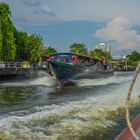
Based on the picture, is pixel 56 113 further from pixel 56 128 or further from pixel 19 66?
pixel 19 66

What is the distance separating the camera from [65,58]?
32.6 m

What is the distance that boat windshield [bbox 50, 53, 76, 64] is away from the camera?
106ft

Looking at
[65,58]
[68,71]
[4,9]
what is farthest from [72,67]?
[4,9]

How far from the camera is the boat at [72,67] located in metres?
29.9

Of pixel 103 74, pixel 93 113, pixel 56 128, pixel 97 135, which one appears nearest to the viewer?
pixel 97 135

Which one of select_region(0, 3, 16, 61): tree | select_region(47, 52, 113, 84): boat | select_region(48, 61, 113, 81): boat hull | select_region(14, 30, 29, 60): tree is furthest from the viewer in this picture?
select_region(14, 30, 29, 60): tree

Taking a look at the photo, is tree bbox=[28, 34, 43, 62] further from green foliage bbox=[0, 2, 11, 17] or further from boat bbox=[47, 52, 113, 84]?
→ boat bbox=[47, 52, 113, 84]

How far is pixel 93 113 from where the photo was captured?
13.1 metres

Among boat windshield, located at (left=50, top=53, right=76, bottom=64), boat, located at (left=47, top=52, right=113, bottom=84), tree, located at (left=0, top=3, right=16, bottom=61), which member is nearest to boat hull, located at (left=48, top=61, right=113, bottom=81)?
boat, located at (left=47, top=52, right=113, bottom=84)

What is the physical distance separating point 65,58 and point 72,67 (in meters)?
2.18

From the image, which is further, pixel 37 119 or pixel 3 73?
pixel 3 73

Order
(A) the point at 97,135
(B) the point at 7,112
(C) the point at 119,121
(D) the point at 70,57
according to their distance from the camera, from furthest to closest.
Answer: (D) the point at 70,57, (B) the point at 7,112, (C) the point at 119,121, (A) the point at 97,135

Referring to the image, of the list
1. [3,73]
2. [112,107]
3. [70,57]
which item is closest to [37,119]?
[112,107]

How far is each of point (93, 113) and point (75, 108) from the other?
166 centimetres
